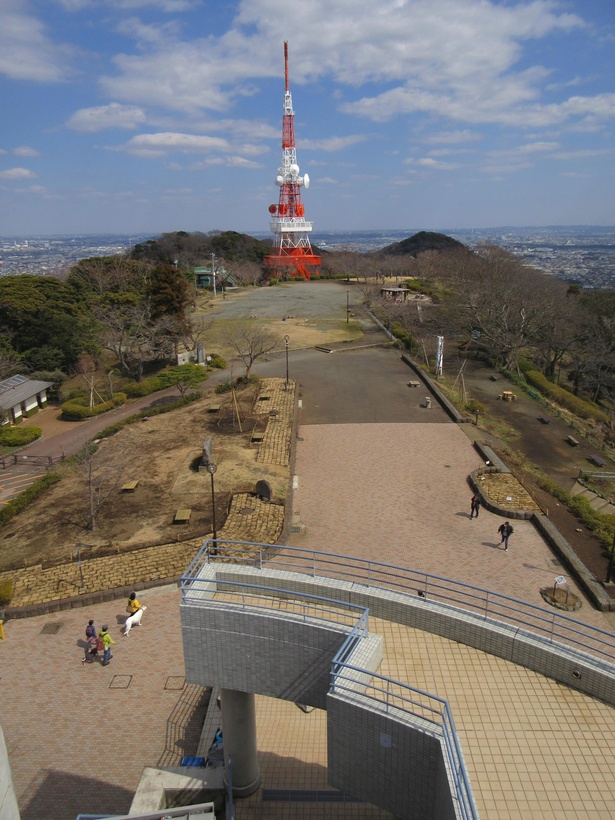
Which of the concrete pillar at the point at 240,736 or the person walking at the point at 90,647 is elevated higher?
the concrete pillar at the point at 240,736

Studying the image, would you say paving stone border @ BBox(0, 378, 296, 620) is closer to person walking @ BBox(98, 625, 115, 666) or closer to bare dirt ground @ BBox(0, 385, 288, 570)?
bare dirt ground @ BBox(0, 385, 288, 570)

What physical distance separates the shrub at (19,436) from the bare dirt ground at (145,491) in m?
3.75

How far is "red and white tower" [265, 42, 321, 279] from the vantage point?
206 ft

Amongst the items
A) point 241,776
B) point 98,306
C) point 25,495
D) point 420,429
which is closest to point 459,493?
point 420,429

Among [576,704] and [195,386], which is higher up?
[576,704]

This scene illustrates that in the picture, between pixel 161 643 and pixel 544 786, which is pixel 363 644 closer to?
pixel 544 786

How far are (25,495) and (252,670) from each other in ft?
41.9

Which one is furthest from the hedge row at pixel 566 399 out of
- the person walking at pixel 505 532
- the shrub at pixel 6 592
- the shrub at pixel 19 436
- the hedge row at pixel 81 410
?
the shrub at pixel 6 592

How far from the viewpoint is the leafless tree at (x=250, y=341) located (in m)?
28.4

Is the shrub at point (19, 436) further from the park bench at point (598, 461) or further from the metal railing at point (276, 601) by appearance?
the park bench at point (598, 461)

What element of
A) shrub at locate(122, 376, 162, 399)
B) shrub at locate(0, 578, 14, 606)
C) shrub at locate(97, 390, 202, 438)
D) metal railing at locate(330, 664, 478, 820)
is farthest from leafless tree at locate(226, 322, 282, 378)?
metal railing at locate(330, 664, 478, 820)

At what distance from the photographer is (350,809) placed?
7.32 meters

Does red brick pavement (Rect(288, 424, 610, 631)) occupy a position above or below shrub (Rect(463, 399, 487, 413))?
below

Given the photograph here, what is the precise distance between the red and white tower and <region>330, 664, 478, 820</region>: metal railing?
206 feet
